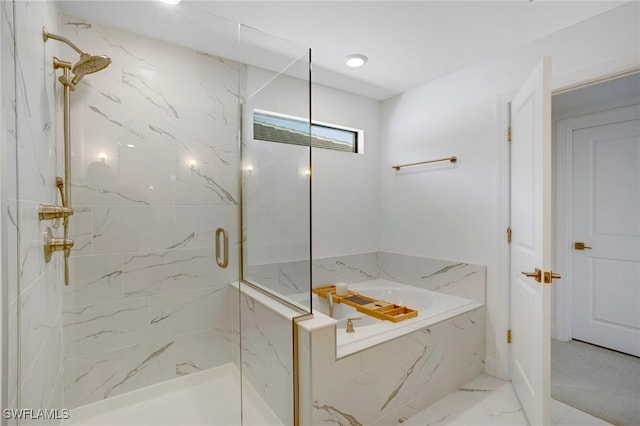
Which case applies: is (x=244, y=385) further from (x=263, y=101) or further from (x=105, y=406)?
(x=263, y=101)

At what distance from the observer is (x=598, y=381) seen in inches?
85.5

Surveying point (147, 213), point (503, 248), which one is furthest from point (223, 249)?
point (503, 248)

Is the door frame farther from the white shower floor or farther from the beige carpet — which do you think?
the white shower floor

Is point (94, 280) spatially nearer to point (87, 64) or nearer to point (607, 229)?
point (87, 64)

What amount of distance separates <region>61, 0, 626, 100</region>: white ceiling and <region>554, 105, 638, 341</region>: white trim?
135 centimetres

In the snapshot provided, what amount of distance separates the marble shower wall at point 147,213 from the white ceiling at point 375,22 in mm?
143

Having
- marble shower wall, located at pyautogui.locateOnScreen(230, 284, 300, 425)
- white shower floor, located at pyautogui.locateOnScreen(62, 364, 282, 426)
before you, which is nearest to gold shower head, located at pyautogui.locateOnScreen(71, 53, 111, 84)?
marble shower wall, located at pyautogui.locateOnScreen(230, 284, 300, 425)

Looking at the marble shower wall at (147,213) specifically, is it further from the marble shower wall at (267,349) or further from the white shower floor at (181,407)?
the marble shower wall at (267,349)

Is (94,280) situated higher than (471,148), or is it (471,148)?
(471,148)

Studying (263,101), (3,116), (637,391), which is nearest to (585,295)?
(637,391)

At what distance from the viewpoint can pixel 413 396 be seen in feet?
5.90

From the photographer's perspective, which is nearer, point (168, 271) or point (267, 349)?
point (267, 349)

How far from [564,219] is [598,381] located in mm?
1391

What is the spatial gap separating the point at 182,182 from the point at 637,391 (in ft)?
10.7
